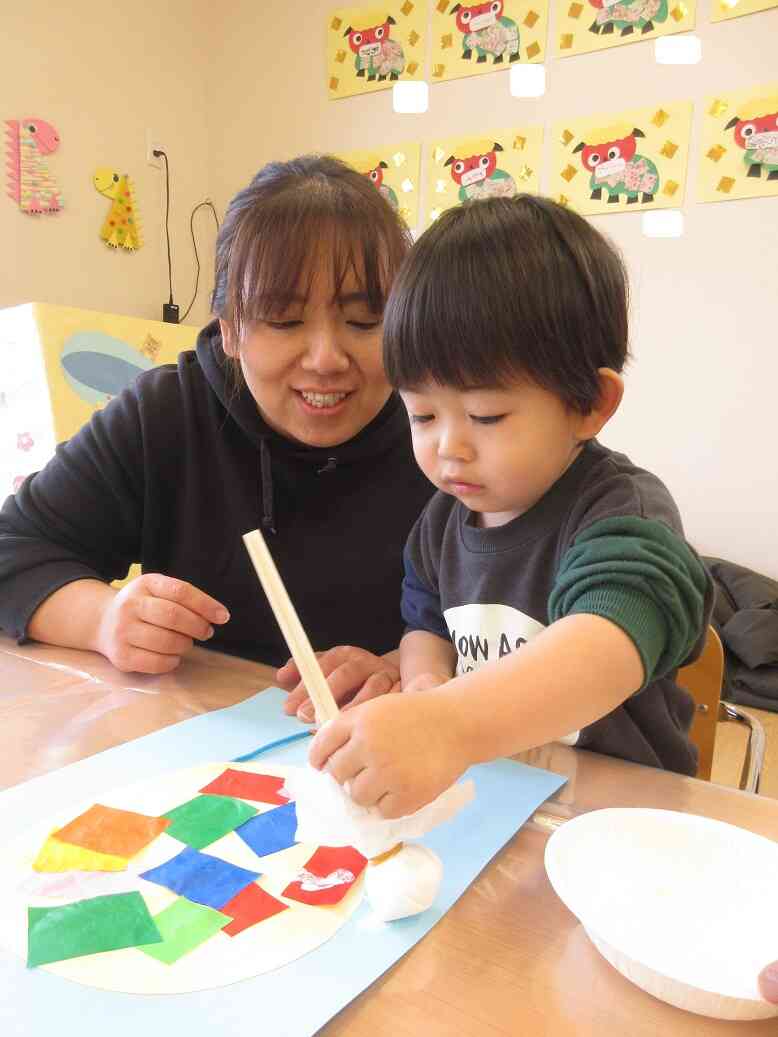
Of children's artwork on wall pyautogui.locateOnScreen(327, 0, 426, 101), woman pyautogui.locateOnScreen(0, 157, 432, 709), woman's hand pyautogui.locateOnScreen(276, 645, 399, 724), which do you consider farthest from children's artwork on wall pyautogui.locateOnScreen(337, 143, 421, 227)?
woman's hand pyautogui.locateOnScreen(276, 645, 399, 724)

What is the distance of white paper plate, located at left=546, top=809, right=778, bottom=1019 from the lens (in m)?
0.33

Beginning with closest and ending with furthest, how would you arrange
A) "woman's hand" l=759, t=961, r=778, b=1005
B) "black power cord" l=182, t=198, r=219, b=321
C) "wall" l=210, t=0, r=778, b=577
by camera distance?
"woman's hand" l=759, t=961, r=778, b=1005 → "wall" l=210, t=0, r=778, b=577 → "black power cord" l=182, t=198, r=219, b=321

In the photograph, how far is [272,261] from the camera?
725 mm

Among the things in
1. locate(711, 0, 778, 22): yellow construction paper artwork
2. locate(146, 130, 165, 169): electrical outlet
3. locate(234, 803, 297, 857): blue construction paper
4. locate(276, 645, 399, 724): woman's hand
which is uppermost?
locate(711, 0, 778, 22): yellow construction paper artwork

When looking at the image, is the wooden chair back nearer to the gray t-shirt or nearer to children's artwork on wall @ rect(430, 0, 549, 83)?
the gray t-shirt

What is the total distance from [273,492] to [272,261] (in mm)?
268

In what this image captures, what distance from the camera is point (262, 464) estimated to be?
0.89 meters

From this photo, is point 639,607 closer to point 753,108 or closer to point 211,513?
point 211,513

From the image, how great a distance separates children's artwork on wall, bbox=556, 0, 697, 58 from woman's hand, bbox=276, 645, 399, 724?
5.41 ft

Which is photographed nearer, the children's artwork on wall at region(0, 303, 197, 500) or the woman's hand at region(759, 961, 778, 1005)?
the woman's hand at region(759, 961, 778, 1005)

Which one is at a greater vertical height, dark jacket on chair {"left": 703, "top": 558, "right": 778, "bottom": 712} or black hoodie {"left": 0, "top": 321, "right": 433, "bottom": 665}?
black hoodie {"left": 0, "top": 321, "right": 433, "bottom": 665}

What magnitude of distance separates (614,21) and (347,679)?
5.66 feet

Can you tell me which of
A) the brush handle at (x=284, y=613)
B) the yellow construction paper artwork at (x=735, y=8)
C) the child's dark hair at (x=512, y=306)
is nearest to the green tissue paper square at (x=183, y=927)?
the brush handle at (x=284, y=613)

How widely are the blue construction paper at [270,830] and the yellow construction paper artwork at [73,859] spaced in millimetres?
64
